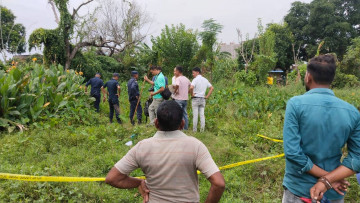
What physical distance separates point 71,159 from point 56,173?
2.63 ft

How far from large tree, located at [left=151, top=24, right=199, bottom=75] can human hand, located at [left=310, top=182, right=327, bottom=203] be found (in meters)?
15.9

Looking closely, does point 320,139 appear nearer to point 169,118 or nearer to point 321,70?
point 321,70

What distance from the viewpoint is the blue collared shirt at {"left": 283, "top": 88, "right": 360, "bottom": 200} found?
70.9 inches

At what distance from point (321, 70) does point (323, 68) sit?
0.06ft

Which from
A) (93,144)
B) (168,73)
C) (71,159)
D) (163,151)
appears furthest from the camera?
(168,73)

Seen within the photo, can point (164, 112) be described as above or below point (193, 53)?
below

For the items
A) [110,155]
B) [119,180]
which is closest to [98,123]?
[110,155]

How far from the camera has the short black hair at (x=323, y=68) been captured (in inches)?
72.5

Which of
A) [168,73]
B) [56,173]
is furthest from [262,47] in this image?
[56,173]

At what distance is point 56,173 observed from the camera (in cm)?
396

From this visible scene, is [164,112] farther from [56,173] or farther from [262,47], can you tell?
[262,47]

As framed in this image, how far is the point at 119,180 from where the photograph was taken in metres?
1.87

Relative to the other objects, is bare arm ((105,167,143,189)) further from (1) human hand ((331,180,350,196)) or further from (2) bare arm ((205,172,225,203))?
(1) human hand ((331,180,350,196))

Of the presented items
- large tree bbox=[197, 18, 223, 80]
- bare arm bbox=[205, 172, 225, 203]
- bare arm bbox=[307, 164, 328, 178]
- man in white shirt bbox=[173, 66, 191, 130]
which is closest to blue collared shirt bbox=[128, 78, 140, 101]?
man in white shirt bbox=[173, 66, 191, 130]
